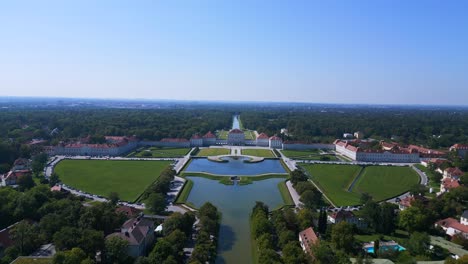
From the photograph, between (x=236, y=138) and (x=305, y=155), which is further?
(x=236, y=138)

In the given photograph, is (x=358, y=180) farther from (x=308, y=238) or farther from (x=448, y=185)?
(x=308, y=238)

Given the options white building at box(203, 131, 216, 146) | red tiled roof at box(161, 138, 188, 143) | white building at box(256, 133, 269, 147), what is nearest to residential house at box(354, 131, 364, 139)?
white building at box(256, 133, 269, 147)

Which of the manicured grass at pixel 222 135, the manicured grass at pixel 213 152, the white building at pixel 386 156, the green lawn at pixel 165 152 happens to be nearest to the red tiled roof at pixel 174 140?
the green lawn at pixel 165 152

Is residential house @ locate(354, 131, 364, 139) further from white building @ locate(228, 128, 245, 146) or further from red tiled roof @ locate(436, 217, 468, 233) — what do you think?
red tiled roof @ locate(436, 217, 468, 233)

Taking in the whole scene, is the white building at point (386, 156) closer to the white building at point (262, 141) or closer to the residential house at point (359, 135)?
the white building at point (262, 141)

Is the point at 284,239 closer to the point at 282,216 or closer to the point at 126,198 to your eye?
the point at 282,216

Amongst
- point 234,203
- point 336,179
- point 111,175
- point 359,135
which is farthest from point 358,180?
point 359,135

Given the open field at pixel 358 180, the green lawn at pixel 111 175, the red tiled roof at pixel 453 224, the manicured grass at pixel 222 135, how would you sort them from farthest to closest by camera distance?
the manicured grass at pixel 222 135 → the green lawn at pixel 111 175 → the open field at pixel 358 180 → the red tiled roof at pixel 453 224
